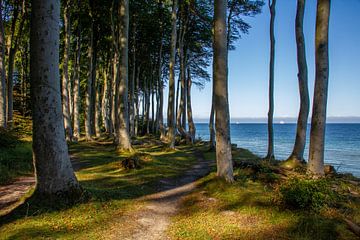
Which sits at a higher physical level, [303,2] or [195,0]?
[195,0]

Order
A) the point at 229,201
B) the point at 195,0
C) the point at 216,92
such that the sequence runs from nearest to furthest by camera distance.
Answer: the point at 229,201 → the point at 216,92 → the point at 195,0

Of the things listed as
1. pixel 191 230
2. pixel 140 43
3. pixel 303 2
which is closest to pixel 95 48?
pixel 140 43

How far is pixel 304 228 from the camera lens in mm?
5504

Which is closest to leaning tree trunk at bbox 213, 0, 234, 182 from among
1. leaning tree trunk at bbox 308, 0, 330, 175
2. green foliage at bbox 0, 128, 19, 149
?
leaning tree trunk at bbox 308, 0, 330, 175

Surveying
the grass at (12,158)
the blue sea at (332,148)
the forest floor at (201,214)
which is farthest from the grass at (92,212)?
the blue sea at (332,148)

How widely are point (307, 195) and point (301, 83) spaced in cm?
747

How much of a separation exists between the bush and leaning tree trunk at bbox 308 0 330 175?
2.63 metres

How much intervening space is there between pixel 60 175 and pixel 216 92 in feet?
16.3

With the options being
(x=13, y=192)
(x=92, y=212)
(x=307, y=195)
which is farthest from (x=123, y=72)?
(x=307, y=195)

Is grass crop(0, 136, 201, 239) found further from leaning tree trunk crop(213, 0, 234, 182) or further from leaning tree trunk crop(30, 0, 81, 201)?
leaning tree trunk crop(213, 0, 234, 182)

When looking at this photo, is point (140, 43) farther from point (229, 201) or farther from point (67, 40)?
point (229, 201)

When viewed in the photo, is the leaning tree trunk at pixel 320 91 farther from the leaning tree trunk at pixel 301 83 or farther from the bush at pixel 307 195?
the leaning tree trunk at pixel 301 83

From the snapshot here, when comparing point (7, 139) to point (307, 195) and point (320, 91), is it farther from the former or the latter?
point (320, 91)

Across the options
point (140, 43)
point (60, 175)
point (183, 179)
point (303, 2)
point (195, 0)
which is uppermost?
point (195, 0)
